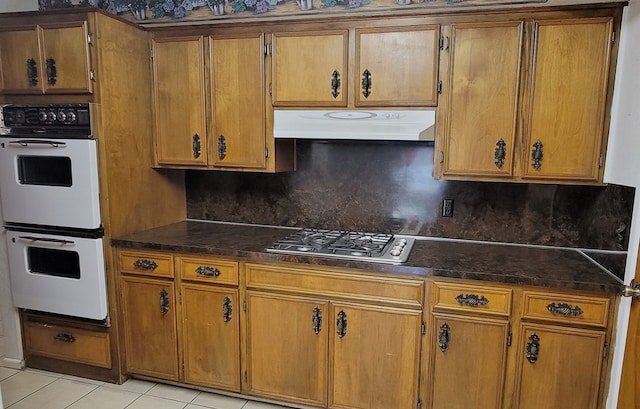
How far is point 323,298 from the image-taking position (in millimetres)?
2244

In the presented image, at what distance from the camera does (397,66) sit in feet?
7.50

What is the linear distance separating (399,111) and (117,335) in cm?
212

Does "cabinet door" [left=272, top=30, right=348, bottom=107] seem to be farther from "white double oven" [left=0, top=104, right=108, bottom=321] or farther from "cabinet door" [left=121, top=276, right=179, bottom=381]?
"cabinet door" [left=121, top=276, right=179, bottom=381]

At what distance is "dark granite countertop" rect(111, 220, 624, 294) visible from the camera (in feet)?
6.40

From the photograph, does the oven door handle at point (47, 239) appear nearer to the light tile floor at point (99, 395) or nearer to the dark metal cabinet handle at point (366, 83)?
the light tile floor at point (99, 395)

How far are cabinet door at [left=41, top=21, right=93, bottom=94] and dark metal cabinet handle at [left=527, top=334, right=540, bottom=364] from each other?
2.63 m

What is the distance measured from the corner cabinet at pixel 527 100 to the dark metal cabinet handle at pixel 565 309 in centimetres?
64

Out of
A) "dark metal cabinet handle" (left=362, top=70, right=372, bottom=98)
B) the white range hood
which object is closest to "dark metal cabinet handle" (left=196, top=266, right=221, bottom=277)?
the white range hood

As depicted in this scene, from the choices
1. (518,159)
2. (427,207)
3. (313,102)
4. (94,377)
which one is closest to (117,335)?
(94,377)

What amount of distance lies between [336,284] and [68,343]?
1.80 meters

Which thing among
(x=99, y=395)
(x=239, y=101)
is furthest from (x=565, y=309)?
(x=99, y=395)

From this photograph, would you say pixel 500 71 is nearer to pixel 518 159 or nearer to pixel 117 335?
pixel 518 159

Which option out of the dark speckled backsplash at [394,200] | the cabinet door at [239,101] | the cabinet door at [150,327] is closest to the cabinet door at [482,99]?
the dark speckled backsplash at [394,200]

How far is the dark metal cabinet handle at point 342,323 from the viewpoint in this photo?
2221mm
